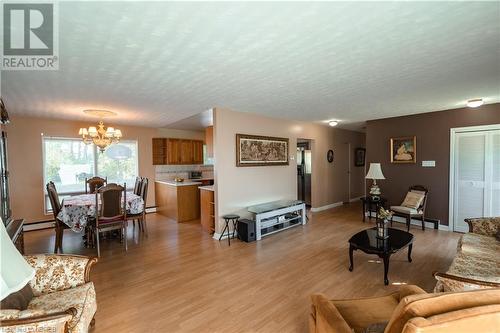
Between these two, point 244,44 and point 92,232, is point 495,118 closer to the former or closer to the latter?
point 244,44

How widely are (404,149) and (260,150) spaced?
3.23 m

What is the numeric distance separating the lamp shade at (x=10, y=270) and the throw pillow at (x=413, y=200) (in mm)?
5623

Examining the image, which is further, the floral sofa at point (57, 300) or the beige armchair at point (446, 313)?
the floral sofa at point (57, 300)

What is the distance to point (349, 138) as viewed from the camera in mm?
7684

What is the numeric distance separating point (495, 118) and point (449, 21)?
385 centimetres

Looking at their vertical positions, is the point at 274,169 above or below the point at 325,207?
above

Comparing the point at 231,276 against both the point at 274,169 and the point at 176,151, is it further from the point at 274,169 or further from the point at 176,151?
the point at 176,151

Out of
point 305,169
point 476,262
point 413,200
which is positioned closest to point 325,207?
point 305,169

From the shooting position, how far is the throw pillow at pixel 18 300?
145cm

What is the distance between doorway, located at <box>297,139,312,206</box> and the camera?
262 inches

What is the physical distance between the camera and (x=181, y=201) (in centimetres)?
565

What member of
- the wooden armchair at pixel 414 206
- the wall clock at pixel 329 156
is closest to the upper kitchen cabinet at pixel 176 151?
the wall clock at pixel 329 156

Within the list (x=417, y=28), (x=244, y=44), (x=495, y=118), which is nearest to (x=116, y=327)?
(x=244, y=44)

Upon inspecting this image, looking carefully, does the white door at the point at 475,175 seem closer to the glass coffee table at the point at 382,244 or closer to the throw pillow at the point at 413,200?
the throw pillow at the point at 413,200
